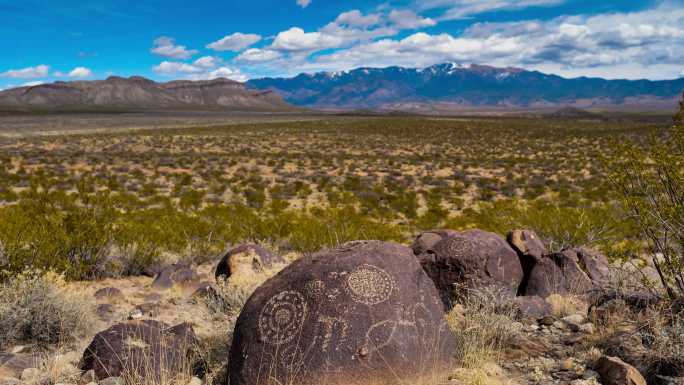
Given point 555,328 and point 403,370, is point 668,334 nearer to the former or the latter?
point 555,328

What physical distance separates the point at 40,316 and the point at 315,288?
3.34 meters

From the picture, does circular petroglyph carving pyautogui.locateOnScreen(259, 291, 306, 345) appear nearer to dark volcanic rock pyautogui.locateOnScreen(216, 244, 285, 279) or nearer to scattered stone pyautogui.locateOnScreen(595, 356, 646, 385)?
scattered stone pyautogui.locateOnScreen(595, 356, 646, 385)

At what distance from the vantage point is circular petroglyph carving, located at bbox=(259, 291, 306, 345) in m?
3.89

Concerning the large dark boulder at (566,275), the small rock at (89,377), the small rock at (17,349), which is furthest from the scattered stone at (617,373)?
the small rock at (17,349)

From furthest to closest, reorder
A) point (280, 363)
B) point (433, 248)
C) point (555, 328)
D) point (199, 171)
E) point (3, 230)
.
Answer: point (199, 171) < point (3, 230) < point (433, 248) < point (555, 328) < point (280, 363)

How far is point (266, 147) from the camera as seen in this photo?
4406 cm

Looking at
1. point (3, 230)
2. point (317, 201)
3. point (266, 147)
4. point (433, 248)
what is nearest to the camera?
point (433, 248)

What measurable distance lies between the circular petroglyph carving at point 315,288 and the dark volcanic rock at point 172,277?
4420 mm

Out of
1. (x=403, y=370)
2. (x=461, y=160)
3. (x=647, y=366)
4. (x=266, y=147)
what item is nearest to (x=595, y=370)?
(x=647, y=366)

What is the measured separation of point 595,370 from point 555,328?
4.04 feet

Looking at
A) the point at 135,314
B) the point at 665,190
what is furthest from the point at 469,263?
the point at 135,314

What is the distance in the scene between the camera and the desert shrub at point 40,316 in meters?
5.30

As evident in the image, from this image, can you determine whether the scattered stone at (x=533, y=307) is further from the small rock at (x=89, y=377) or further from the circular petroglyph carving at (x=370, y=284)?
the small rock at (x=89, y=377)

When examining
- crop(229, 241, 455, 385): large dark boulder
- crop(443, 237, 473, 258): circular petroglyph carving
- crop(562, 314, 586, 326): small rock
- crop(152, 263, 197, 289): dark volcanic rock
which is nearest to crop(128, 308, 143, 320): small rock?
crop(152, 263, 197, 289): dark volcanic rock
